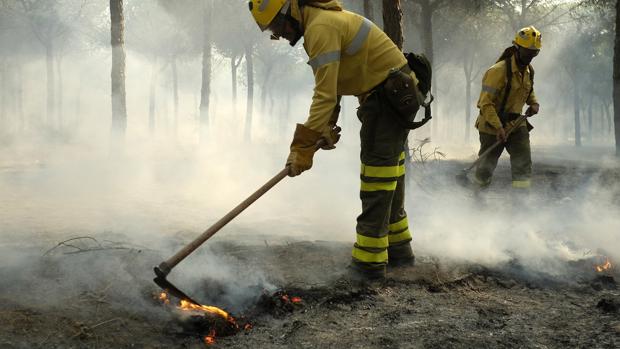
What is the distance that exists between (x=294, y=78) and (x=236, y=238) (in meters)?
49.1

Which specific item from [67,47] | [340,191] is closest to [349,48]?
[340,191]

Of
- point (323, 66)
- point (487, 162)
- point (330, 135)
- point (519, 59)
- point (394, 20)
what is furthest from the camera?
point (394, 20)

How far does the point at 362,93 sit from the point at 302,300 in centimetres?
143

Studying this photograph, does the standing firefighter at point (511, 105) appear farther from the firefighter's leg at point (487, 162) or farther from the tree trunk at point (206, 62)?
the tree trunk at point (206, 62)

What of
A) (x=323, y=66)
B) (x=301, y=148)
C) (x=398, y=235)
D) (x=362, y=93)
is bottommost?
(x=398, y=235)

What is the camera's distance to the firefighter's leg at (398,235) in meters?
3.94

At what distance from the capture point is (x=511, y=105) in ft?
19.1

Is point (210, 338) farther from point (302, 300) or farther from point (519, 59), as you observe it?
point (519, 59)

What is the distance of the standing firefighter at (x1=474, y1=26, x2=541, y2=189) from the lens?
5.62m

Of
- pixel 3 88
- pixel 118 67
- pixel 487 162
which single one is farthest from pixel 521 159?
pixel 3 88

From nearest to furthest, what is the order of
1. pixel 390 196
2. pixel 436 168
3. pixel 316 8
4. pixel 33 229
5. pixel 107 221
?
pixel 316 8
pixel 390 196
pixel 33 229
pixel 107 221
pixel 436 168

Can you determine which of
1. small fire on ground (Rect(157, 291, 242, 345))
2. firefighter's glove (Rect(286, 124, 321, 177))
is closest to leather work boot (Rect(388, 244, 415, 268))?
firefighter's glove (Rect(286, 124, 321, 177))

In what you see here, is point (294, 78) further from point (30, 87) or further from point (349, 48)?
point (349, 48)

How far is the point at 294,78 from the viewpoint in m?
52.8
